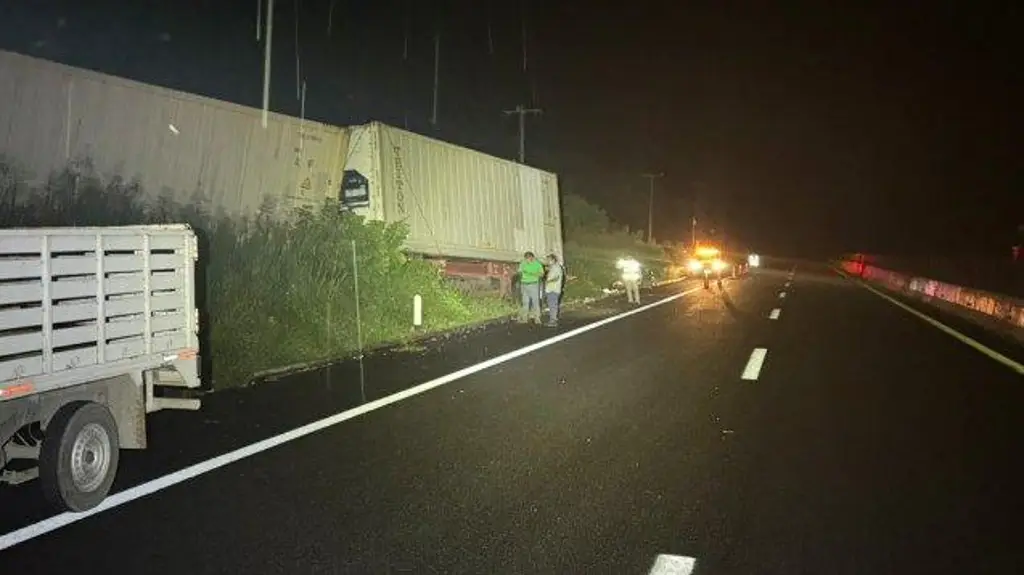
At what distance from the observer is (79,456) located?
5727 millimetres

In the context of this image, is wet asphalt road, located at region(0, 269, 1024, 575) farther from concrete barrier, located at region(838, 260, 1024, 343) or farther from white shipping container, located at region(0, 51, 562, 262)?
concrete barrier, located at region(838, 260, 1024, 343)

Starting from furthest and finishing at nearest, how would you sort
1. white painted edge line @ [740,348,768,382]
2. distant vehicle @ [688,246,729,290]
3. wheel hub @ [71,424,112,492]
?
1. distant vehicle @ [688,246,729,290]
2. white painted edge line @ [740,348,768,382]
3. wheel hub @ [71,424,112,492]

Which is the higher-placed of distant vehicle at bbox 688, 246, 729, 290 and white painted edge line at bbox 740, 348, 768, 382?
distant vehicle at bbox 688, 246, 729, 290

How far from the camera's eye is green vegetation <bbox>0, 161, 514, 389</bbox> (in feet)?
38.1

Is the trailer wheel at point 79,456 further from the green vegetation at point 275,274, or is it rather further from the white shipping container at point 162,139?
the white shipping container at point 162,139

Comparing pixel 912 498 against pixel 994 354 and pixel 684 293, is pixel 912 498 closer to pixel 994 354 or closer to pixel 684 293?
pixel 994 354

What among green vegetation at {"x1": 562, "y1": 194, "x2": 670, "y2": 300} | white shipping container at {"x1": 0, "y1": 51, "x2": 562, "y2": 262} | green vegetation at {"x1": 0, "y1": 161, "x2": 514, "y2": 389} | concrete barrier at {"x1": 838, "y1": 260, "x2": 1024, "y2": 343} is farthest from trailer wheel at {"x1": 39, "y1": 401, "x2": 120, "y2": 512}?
green vegetation at {"x1": 562, "y1": 194, "x2": 670, "y2": 300}

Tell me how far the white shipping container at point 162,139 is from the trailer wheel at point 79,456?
663 cm

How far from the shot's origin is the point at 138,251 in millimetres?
6191

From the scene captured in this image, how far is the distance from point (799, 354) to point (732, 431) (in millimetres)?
6320

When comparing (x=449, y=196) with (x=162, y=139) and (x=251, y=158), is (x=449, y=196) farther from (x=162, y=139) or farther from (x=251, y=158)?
(x=162, y=139)

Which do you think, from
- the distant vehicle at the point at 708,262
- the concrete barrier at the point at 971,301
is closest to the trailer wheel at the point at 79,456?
the concrete barrier at the point at 971,301

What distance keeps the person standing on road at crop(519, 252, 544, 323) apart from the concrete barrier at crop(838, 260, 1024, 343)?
9430 mm

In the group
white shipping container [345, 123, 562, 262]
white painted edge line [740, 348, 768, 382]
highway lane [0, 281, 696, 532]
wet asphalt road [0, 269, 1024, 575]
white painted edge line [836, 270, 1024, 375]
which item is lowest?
highway lane [0, 281, 696, 532]
